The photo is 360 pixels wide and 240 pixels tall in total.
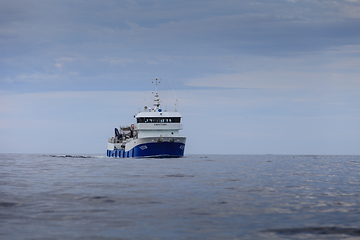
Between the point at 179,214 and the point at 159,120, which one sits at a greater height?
the point at 159,120

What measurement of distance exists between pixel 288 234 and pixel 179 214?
14.0 ft

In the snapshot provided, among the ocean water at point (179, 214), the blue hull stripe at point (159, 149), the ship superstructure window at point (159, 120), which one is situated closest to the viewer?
the ocean water at point (179, 214)

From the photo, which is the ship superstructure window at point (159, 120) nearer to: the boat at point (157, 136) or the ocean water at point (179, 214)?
the boat at point (157, 136)

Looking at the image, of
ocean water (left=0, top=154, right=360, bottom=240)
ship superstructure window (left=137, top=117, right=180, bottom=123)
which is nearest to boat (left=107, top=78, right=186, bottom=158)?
Answer: ship superstructure window (left=137, top=117, right=180, bottom=123)

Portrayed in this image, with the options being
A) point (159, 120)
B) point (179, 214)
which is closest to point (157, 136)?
point (159, 120)

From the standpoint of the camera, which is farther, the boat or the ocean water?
the boat

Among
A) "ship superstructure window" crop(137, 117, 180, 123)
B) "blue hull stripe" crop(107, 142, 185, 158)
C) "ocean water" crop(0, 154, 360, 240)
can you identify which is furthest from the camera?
"ship superstructure window" crop(137, 117, 180, 123)

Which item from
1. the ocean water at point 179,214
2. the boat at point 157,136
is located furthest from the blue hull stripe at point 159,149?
the ocean water at point 179,214

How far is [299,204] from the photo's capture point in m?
16.7

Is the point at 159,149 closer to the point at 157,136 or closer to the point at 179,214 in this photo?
the point at 157,136

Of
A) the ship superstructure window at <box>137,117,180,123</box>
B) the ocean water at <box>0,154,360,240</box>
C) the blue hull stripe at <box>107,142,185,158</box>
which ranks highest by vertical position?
the ship superstructure window at <box>137,117,180,123</box>

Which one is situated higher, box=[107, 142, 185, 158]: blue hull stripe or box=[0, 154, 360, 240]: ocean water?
box=[107, 142, 185, 158]: blue hull stripe

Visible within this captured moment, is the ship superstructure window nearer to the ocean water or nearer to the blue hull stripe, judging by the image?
the blue hull stripe

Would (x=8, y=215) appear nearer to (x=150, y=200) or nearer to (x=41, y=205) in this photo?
(x=41, y=205)
